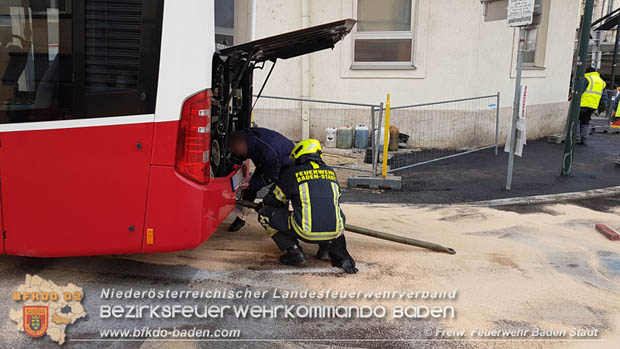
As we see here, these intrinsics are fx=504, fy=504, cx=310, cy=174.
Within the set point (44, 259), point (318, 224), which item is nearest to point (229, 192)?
point (318, 224)

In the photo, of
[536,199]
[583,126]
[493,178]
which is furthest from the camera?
[583,126]

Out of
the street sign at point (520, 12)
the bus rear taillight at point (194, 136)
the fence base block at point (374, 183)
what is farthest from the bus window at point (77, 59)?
the street sign at point (520, 12)

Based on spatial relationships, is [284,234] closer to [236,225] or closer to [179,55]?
[236,225]

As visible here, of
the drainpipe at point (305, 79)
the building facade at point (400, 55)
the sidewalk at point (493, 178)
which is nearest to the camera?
the sidewalk at point (493, 178)

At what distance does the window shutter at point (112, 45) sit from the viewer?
3.48 meters

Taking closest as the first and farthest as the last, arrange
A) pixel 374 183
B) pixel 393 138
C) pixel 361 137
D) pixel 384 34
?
pixel 374 183 → pixel 393 138 → pixel 361 137 → pixel 384 34

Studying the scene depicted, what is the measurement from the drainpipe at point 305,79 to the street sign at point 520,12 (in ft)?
16.1

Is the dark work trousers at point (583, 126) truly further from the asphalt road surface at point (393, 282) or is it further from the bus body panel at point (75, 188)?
the bus body panel at point (75, 188)

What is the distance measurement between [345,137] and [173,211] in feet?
23.7

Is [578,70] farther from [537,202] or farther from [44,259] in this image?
[44,259]

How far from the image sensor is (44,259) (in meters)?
4.52

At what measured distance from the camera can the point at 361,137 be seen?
1057 centimetres

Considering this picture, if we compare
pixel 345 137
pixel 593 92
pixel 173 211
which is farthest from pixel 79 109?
pixel 593 92

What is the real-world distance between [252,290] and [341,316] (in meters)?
0.79
